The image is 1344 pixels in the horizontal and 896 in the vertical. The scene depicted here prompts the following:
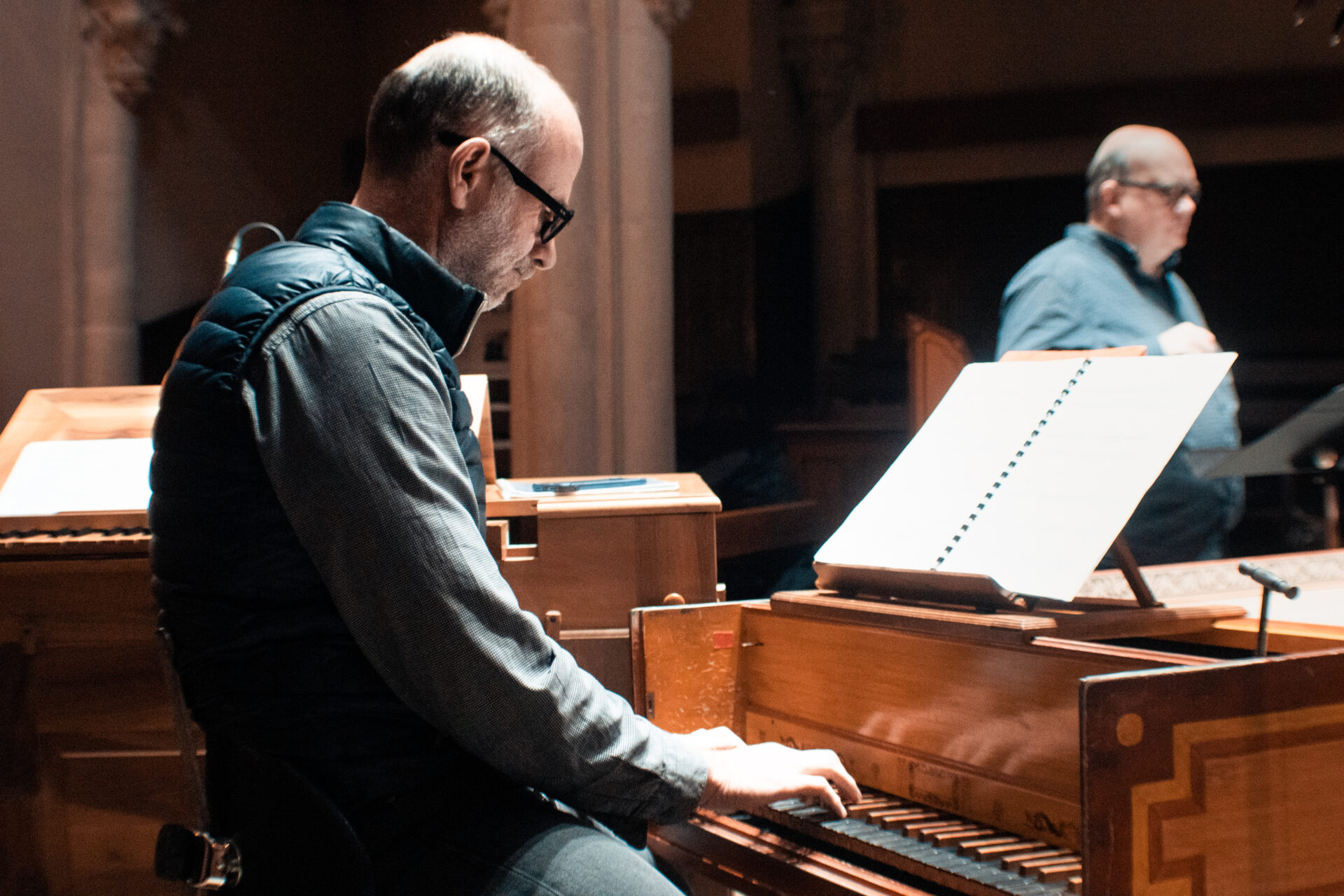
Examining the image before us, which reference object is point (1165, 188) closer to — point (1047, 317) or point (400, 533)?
point (1047, 317)

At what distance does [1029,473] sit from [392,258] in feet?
2.73

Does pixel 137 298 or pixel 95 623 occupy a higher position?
pixel 137 298

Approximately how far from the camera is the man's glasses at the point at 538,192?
1.33 m

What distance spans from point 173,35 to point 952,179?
5.46 metres

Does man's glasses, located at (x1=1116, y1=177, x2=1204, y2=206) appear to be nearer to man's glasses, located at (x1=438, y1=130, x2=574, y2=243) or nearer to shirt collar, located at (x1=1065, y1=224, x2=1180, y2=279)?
shirt collar, located at (x1=1065, y1=224, x2=1180, y2=279)

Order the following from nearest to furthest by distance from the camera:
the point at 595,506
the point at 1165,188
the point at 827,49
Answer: the point at 595,506
the point at 1165,188
the point at 827,49

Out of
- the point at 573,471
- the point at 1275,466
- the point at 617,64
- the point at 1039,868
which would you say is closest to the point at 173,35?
the point at 617,64

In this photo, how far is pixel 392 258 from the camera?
51.2 inches

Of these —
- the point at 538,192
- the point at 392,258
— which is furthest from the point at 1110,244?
the point at 392,258

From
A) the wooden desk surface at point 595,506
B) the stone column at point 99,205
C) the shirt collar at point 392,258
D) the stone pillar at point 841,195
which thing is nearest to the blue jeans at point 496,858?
the shirt collar at point 392,258

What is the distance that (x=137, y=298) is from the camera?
6746 mm

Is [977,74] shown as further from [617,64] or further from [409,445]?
[409,445]

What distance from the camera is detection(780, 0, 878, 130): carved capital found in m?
8.43

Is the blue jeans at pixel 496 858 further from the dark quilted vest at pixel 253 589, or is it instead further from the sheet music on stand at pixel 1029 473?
the sheet music on stand at pixel 1029 473
